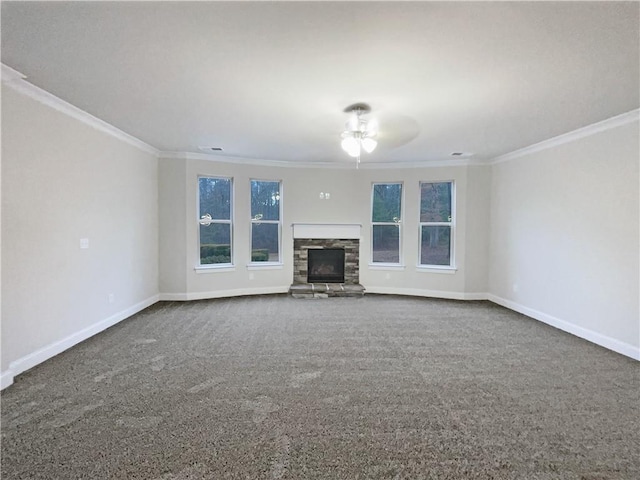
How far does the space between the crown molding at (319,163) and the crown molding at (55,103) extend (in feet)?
3.28

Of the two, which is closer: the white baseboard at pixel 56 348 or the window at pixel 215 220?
the white baseboard at pixel 56 348

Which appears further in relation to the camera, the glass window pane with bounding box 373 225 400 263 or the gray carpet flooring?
the glass window pane with bounding box 373 225 400 263

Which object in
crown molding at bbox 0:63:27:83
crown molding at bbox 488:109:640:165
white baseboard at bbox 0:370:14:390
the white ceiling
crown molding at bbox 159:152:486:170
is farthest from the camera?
crown molding at bbox 159:152:486:170

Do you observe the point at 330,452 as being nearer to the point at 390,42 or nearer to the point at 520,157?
the point at 390,42

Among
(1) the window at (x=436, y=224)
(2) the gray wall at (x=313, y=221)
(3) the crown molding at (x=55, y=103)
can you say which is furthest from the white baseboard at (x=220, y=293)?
(1) the window at (x=436, y=224)

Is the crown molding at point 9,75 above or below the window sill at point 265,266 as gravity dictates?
above

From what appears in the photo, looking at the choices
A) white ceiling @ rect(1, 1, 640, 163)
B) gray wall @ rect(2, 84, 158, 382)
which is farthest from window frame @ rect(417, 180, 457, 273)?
gray wall @ rect(2, 84, 158, 382)

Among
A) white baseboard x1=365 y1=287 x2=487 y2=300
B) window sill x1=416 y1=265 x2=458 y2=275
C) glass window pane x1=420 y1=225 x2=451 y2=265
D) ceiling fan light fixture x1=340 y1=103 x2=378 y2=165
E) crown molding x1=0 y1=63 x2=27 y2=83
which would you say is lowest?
white baseboard x1=365 y1=287 x2=487 y2=300

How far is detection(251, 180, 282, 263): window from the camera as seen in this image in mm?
6914

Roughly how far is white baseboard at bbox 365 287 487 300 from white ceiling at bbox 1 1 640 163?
3.22 metres

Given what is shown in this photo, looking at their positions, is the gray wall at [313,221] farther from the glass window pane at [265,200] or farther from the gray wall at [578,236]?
the gray wall at [578,236]

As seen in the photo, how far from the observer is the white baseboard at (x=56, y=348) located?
118 inches

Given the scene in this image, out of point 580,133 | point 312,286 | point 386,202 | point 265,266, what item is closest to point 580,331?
point 580,133

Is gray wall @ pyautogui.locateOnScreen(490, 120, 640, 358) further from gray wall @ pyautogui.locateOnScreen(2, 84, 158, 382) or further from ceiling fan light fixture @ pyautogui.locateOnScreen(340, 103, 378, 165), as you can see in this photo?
gray wall @ pyautogui.locateOnScreen(2, 84, 158, 382)
